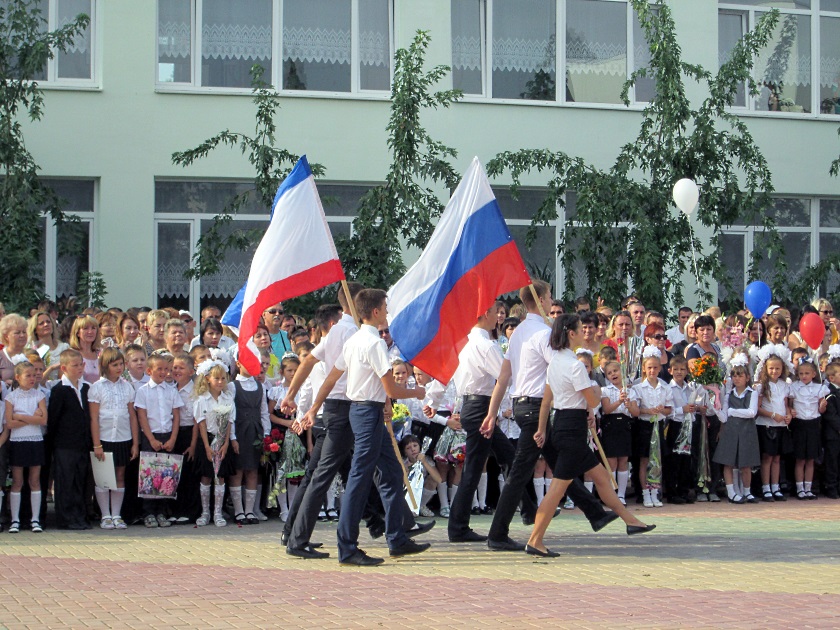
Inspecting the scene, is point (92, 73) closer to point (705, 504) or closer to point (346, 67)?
point (346, 67)

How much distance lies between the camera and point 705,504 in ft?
46.4

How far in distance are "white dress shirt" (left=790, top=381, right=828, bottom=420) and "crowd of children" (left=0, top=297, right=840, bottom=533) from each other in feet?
0.05

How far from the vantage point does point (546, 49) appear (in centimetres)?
2148

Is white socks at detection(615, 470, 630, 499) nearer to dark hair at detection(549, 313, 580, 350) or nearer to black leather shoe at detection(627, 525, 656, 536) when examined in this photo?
black leather shoe at detection(627, 525, 656, 536)

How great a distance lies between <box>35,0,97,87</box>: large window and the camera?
1930 cm

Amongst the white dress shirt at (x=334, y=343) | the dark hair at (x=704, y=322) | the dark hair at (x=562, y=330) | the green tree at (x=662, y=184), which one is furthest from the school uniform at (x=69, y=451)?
the green tree at (x=662, y=184)

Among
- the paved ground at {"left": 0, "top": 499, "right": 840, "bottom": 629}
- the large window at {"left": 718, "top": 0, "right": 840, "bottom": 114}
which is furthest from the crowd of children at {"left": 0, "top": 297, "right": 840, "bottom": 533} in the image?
the large window at {"left": 718, "top": 0, "right": 840, "bottom": 114}

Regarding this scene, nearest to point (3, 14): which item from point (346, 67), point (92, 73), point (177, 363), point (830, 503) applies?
point (92, 73)

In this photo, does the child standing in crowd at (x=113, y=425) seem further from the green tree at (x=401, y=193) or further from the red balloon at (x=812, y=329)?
the red balloon at (x=812, y=329)

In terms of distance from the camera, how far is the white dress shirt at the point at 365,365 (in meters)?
9.52

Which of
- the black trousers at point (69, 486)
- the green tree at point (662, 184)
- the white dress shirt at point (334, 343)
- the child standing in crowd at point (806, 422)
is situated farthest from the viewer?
the green tree at point (662, 184)

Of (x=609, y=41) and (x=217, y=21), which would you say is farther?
(x=609, y=41)

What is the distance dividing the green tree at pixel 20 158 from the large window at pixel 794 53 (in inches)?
457

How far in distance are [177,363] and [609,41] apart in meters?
12.0
